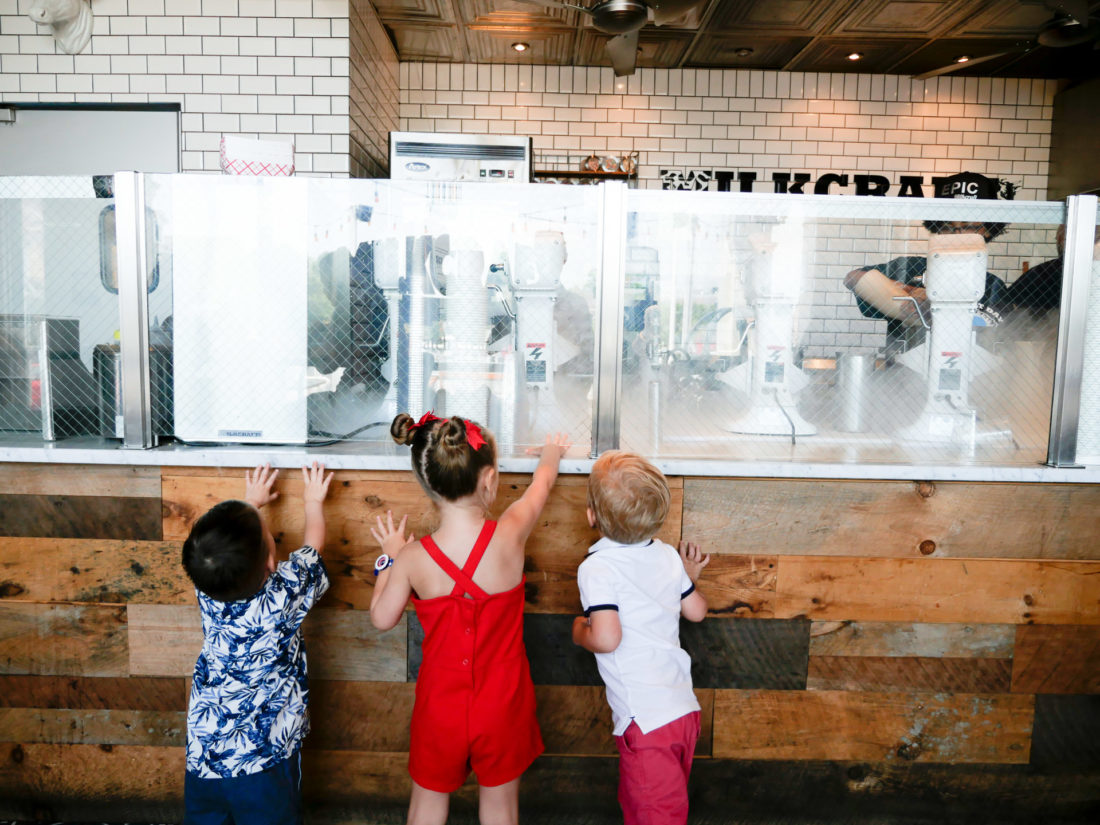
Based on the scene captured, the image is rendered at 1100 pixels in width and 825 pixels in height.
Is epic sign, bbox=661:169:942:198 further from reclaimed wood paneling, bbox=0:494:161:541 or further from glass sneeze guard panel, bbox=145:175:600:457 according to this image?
reclaimed wood paneling, bbox=0:494:161:541

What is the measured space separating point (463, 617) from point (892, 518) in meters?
1.00

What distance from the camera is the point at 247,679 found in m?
1.33

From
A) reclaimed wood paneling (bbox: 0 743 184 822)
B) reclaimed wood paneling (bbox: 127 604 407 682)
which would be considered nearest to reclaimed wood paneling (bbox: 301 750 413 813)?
reclaimed wood paneling (bbox: 127 604 407 682)

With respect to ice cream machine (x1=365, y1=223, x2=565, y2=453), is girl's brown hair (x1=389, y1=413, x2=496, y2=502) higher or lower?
lower

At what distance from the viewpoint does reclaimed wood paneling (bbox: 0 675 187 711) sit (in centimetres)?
167

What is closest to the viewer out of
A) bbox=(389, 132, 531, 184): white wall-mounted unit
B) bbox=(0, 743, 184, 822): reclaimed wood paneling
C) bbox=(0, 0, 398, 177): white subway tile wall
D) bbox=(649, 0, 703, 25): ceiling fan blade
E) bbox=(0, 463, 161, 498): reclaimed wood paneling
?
bbox=(0, 463, 161, 498): reclaimed wood paneling

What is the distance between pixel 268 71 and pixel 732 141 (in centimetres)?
238

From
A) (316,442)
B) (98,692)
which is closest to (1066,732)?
(316,442)

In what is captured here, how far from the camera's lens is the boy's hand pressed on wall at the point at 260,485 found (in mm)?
1536

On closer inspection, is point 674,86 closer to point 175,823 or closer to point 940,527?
point 940,527

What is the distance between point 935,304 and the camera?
1628 millimetres

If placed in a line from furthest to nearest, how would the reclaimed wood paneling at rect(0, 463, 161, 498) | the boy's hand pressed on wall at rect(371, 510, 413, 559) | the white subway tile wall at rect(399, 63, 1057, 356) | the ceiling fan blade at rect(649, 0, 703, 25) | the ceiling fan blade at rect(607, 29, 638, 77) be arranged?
the white subway tile wall at rect(399, 63, 1057, 356), the ceiling fan blade at rect(607, 29, 638, 77), the ceiling fan blade at rect(649, 0, 703, 25), the reclaimed wood paneling at rect(0, 463, 161, 498), the boy's hand pressed on wall at rect(371, 510, 413, 559)

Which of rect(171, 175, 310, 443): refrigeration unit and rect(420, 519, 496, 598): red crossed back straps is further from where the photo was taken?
rect(171, 175, 310, 443): refrigeration unit

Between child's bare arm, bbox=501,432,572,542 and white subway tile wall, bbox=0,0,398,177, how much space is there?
1.97 metres
